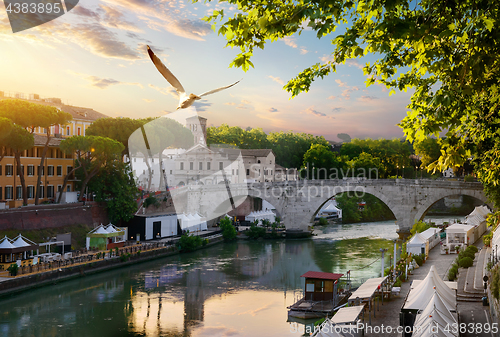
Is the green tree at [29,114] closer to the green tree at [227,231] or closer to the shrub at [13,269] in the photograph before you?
the shrub at [13,269]

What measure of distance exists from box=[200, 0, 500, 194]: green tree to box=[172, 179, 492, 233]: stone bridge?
2901cm

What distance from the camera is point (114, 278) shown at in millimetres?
24250

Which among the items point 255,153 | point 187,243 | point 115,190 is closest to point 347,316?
point 187,243

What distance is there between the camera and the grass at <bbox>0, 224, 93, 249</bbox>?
953 inches

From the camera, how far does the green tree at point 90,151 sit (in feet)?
96.2

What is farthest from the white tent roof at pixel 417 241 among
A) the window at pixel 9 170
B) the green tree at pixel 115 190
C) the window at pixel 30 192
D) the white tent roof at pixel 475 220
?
the window at pixel 9 170

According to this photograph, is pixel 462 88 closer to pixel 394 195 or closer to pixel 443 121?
pixel 443 121

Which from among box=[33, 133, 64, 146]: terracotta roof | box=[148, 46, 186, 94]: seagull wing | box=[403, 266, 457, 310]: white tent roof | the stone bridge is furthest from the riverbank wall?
box=[148, 46, 186, 94]: seagull wing

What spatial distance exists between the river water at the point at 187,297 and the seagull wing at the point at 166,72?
38.3 ft

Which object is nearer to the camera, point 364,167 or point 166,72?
point 166,72

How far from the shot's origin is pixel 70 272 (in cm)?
2311

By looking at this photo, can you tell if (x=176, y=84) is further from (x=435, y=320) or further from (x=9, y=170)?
(x=9, y=170)

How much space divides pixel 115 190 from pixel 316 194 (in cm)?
1729

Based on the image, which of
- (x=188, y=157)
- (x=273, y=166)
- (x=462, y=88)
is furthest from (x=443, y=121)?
(x=273, y=166)
